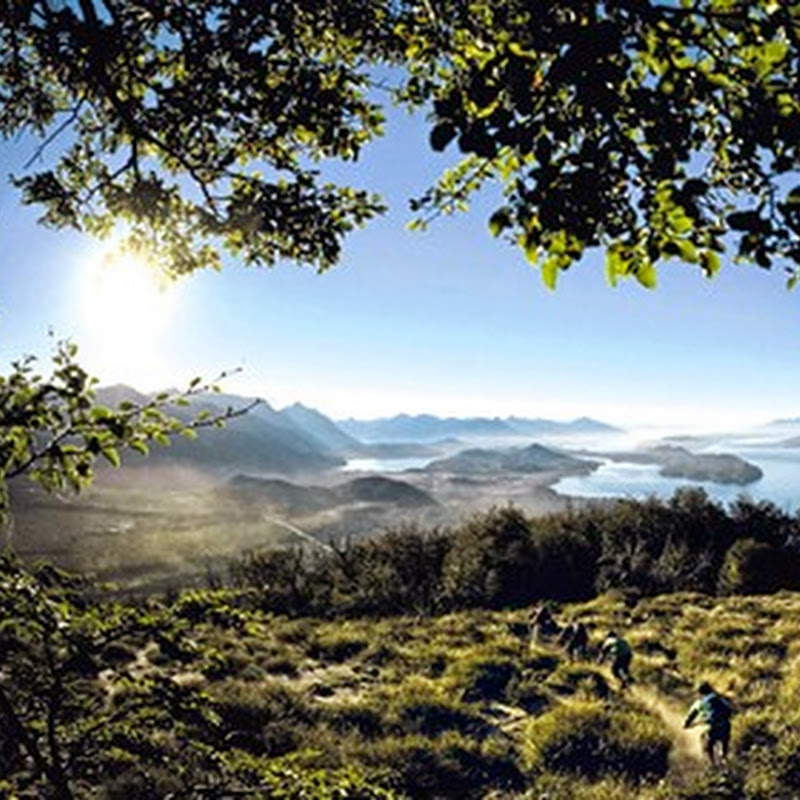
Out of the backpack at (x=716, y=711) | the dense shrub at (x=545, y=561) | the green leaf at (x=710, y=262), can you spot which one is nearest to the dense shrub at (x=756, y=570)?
the dense shrub at (x=545, y=561)

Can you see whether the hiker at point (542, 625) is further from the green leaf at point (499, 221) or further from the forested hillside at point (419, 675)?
the green leaf at point (499, 221)

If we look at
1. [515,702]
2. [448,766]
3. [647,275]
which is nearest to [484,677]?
[515,702]

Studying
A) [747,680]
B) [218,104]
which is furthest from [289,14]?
[747,680]

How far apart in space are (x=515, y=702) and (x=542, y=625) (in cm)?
644

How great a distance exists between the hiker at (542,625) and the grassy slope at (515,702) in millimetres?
729

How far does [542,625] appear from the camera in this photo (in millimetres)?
23625

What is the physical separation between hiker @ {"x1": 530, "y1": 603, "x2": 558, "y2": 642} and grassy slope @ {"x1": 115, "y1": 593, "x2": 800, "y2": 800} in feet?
2.39

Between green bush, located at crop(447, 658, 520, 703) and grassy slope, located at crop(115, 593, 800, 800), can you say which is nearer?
grassy slope, located at crop(115, 593, 800, 800)

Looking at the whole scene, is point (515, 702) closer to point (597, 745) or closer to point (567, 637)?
point (597, 745)

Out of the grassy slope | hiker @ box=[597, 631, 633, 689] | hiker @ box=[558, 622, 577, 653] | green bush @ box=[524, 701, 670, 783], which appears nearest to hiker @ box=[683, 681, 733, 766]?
the grassy slope

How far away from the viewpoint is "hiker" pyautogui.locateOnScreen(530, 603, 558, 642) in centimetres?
2322

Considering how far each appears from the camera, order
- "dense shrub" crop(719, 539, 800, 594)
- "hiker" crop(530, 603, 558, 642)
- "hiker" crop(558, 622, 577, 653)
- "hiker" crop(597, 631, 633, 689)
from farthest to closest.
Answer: "dense shrub" crop(719, 539, 800, 594) < "hiker" crop(530, 603, 558, 642) < "hiker" crop(558, 622, 577, 653) < "hiker" crop(597, 631, 633, 689)

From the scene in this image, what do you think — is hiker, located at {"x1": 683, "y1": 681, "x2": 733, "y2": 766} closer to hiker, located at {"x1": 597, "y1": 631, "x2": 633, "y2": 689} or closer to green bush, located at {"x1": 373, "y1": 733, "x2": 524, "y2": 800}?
green bush, located at {"x1": 373, "y1": 733, "x2": 524, "y2": 800}

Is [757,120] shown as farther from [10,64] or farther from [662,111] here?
[10,64]
